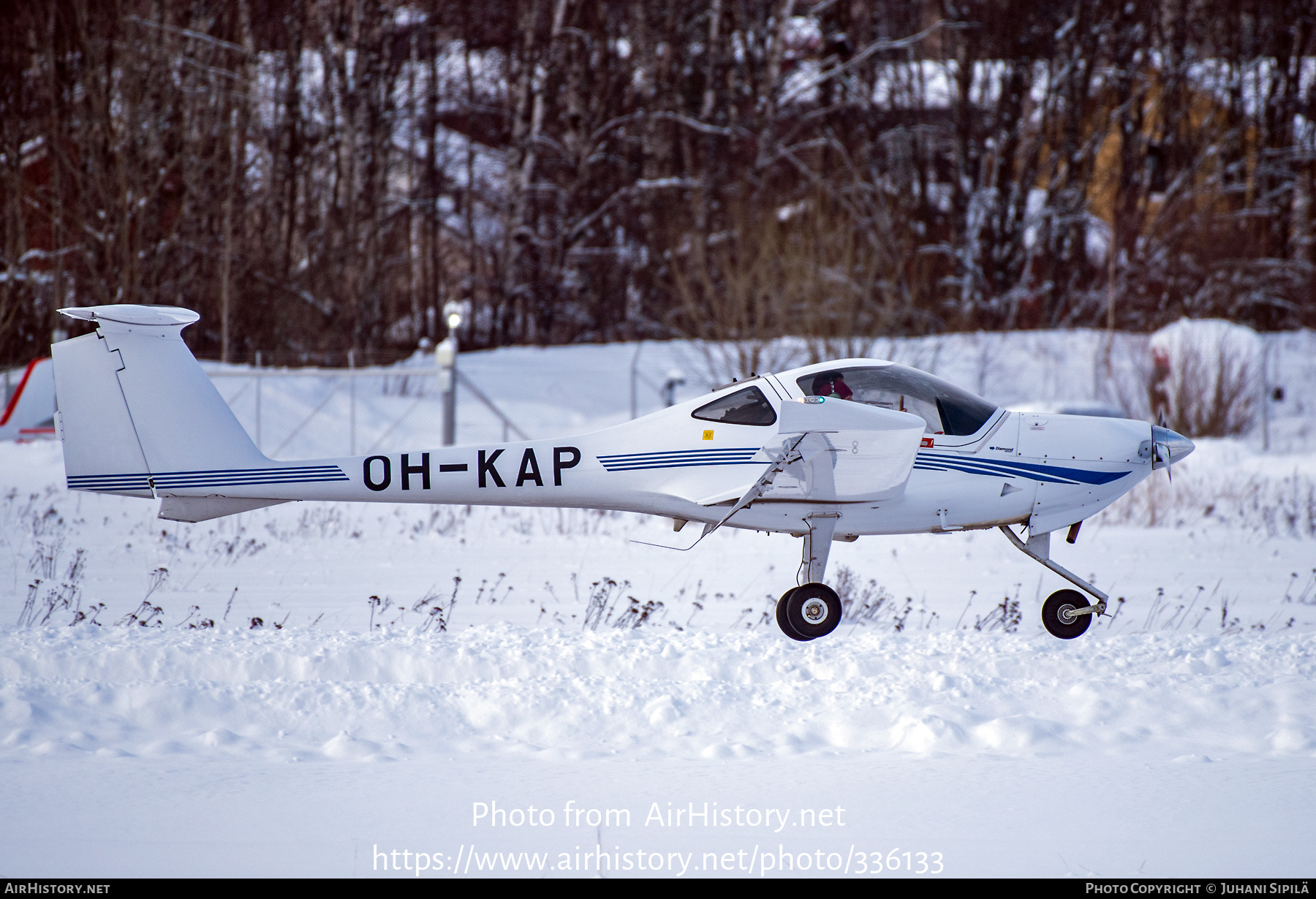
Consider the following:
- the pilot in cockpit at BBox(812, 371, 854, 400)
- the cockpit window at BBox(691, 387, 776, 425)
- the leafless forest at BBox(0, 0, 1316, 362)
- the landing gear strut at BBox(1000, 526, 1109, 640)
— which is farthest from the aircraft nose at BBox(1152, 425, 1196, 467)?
the leafless forest at BBox(0, 0, 1316, 362)

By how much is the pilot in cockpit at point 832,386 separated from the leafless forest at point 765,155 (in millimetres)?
23599

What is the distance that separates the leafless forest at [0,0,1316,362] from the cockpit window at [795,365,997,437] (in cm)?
2334

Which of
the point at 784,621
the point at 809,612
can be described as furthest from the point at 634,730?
the point at 809,612

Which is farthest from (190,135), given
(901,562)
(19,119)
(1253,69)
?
(1253,69)

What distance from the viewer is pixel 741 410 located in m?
7.99

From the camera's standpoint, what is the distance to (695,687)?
6.84 m

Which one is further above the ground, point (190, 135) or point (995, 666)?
point (190, 135)

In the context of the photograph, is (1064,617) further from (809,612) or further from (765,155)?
(765,155)

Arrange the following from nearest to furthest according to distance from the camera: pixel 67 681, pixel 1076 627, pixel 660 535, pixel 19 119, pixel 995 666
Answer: pixel 67 681, pixel 995 666, pixel 1076 627, pixel 660 535, pixel 19 119

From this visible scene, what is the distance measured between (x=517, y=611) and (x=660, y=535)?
559 cm

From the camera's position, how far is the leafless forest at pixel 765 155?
3234 centimetres

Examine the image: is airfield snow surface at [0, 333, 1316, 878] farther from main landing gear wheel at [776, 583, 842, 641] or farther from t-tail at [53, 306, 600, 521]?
t-tail at [53, 306, 600, 521]

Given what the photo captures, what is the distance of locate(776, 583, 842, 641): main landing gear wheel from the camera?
7.77 meters

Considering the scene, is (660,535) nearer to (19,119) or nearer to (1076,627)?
(1076,627)
